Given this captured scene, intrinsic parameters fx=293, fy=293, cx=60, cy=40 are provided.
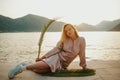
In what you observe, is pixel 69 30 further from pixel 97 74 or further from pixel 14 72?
pixel 14 72

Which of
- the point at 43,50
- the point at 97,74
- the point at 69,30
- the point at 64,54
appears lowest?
the point at 43,50

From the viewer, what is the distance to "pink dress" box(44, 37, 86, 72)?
4.37 metres

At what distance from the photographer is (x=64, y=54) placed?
447 cm

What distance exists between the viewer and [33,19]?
248 feet

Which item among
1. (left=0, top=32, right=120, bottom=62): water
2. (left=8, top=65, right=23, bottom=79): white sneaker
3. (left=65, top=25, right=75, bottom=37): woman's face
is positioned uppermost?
(left=65, top=25, right=75, bottom=37): woman's face

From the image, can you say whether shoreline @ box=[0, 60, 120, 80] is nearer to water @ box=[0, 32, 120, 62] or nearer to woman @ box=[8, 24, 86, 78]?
woman @ box=[8, 24, 86, 78]

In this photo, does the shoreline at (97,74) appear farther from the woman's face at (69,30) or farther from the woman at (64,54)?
the woman's face at (69,30)

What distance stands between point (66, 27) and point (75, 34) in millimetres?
193

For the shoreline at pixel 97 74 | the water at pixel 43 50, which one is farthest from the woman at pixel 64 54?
the water at pixel 43 50

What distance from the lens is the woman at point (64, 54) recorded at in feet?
14.1

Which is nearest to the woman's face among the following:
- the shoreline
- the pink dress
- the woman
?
the woman

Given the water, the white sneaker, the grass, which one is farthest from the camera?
the water

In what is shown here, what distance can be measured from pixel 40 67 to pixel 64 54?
0.44 metres

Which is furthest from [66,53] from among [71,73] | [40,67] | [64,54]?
[40,67]
